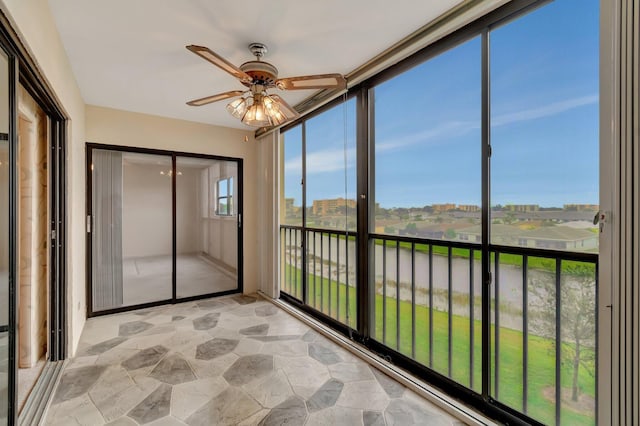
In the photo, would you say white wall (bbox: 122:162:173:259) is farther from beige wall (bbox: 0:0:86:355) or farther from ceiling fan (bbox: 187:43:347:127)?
ceiling fan (bbox: 187:43:347:127)

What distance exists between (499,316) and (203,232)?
12.3 ft

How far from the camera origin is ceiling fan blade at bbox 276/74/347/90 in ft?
5.91

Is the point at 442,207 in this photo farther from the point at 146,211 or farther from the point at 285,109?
the point at 146,211

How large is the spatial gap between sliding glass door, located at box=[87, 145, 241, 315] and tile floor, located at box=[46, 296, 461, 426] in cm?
67

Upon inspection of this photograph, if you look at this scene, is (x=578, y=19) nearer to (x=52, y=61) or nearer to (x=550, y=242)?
(x=550, y=242)

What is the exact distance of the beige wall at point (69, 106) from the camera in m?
1.41

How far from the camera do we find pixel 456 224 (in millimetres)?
1966

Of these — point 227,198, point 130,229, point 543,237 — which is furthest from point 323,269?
point 130,229

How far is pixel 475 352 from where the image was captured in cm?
194

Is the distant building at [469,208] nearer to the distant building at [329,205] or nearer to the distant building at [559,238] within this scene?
the distant building at [559,238]

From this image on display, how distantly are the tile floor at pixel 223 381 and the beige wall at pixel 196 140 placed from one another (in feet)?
→ 4.85

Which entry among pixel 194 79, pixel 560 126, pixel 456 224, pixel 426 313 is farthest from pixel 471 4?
pixel 194 79

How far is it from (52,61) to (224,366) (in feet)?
8.18

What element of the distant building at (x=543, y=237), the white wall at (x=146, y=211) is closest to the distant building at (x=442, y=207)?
the distant building at (x=543, y=237)
